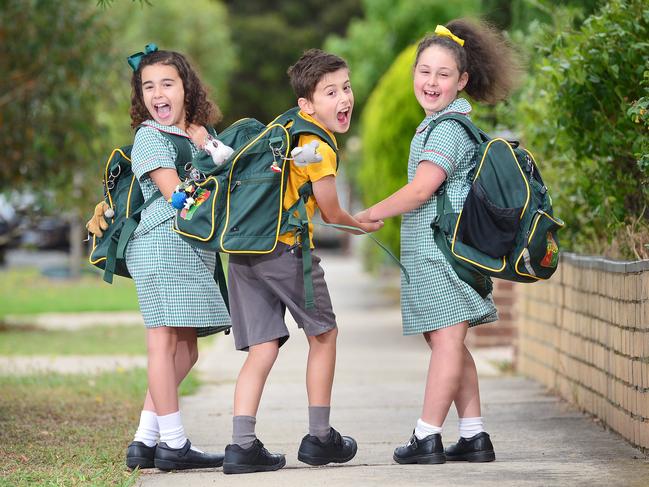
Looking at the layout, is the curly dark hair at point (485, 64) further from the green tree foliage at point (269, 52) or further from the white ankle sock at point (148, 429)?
the green tree foliage at point (269, 52)

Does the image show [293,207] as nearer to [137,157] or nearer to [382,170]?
[137,157]

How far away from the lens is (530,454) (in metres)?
5.45

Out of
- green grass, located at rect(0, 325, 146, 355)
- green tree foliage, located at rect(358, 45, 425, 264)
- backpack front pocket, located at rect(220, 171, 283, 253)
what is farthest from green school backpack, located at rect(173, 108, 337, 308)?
green tree foliage, located at rect(358, 45, 425, 264)

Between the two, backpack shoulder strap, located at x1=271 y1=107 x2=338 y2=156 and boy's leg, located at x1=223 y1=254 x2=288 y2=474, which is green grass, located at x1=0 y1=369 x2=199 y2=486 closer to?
boy's leg, located at x1=223 y1=254 x2=288 y2=474

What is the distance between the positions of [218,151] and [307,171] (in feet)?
1.29

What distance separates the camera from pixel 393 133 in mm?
13617

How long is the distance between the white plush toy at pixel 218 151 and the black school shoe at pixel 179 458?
1.28 metres

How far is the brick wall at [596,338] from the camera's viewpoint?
546 centimetres

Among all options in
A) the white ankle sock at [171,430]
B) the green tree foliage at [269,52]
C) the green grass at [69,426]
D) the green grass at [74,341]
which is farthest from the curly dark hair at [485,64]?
the green tree foliage at [269,52]

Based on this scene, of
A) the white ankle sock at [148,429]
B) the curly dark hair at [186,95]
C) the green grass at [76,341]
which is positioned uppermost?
the curly dark hair at [186,95]

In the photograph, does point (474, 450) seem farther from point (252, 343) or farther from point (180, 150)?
point (180, 150)

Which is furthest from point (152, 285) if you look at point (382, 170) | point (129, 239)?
point (382, 170)

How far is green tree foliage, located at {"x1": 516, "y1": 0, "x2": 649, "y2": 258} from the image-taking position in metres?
6.14

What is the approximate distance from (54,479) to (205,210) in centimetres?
131
